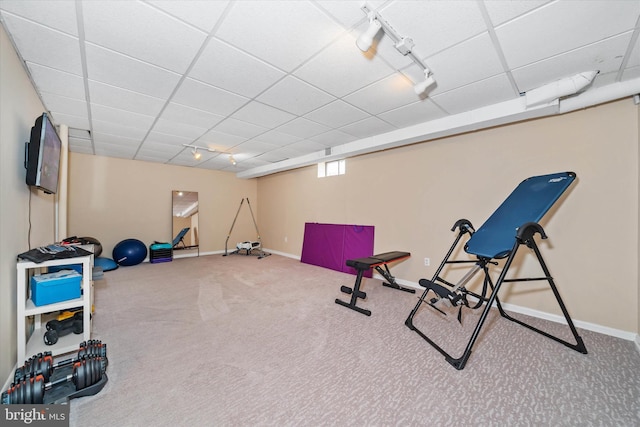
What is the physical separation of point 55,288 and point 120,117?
239 cm

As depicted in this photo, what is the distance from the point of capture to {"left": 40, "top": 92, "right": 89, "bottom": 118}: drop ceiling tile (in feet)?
8.62

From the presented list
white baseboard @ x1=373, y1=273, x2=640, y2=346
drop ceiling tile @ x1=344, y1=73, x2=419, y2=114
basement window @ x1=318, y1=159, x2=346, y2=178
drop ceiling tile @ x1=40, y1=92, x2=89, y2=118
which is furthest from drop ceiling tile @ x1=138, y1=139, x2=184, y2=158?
white baseboard @ x1=373, y1=273, x2=640, y2=346

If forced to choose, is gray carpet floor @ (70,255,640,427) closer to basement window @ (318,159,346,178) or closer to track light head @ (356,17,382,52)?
track light head @ (356,17,382,52)

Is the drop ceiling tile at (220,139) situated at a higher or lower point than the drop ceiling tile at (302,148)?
lower

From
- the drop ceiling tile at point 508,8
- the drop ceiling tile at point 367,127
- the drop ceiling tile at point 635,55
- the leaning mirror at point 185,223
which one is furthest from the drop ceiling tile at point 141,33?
the leaning mirror at point 185,223

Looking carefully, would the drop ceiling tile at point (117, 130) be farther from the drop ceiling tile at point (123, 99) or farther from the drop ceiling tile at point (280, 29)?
the drop ceiling tile at point (280, 29)

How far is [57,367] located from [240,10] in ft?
9.06

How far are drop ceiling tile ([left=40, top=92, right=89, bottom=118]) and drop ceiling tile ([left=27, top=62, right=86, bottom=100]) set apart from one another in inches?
4.8

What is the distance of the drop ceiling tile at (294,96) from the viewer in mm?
2402

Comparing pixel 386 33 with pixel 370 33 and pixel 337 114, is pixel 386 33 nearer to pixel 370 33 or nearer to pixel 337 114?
pixel 370 33

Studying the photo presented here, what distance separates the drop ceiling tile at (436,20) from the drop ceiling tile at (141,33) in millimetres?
1374

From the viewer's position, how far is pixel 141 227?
19.4ft

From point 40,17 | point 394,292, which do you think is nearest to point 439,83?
point 394,292
